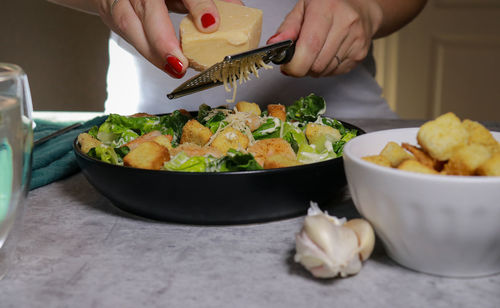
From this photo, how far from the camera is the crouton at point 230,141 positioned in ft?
3.54

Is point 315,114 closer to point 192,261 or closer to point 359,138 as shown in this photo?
point 359,138

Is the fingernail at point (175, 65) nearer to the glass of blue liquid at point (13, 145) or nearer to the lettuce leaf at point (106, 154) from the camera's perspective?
the lettuce leaf at point (106, 154)

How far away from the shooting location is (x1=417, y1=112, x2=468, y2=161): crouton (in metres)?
0.73

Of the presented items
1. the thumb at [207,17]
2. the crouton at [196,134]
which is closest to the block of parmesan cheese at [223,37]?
the thumb at [207,17]

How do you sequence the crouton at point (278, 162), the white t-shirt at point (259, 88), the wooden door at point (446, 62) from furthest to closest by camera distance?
the wooden door at point (446, 62)
the white t-shirt at point (259, 88)
the crouton at point (278, 162)

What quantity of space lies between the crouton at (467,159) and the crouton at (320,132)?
16.0 inches

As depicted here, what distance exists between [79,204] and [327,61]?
2.49 feet

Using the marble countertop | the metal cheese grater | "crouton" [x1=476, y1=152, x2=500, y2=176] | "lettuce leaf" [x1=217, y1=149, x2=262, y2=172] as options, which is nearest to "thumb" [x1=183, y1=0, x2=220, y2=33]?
the metal cheese grater

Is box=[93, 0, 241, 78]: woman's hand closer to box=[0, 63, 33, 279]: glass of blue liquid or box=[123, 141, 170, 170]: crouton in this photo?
box=[123, 141, 170, 170]: crouton

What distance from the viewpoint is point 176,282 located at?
0.74 meters

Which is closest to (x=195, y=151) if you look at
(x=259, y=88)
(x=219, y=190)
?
(x=219, y=190)

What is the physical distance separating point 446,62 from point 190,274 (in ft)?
12.6

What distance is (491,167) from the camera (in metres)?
0.68

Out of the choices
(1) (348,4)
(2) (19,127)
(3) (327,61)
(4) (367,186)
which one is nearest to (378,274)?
(4) (367,186)
